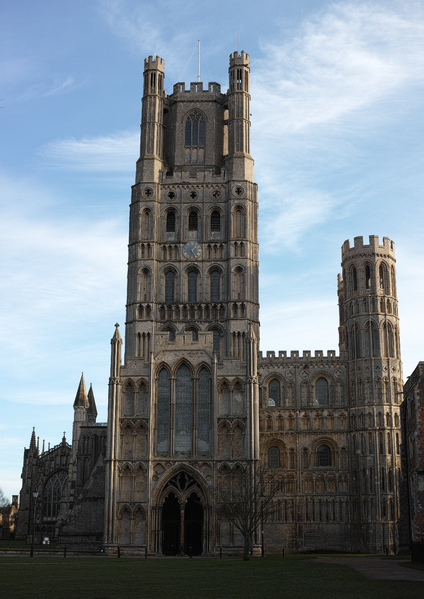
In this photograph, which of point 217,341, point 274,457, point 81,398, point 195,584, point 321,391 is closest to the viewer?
point 195,584

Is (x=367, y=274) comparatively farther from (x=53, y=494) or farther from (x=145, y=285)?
(x=53, y=494)

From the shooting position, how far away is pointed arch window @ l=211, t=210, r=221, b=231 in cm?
7638

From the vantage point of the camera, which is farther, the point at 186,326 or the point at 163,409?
the point at 186,326

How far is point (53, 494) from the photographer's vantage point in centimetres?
9931

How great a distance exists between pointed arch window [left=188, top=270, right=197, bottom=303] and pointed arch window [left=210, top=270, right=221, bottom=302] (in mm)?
1570

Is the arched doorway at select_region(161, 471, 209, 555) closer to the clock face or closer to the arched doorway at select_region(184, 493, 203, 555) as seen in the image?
the arched doorway at select_region(184, 493, 203, 555)

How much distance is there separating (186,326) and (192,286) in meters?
4.34

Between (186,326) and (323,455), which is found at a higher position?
(186,326)

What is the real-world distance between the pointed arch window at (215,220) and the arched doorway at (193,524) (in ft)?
89.5

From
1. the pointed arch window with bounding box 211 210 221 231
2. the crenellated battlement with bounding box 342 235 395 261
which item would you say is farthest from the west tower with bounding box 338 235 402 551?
the pointed arch window with bounding box 211 210 221 231

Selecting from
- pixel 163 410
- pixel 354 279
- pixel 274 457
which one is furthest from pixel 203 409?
pixel 354 279

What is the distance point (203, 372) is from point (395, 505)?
2101 cm

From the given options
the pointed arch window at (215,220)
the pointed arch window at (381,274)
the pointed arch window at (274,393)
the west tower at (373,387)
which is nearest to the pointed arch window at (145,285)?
the pointed arch window at (215,220)

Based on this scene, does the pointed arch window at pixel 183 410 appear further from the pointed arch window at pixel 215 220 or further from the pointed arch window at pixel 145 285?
the pointed arch window at pixel 215 220
